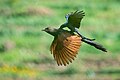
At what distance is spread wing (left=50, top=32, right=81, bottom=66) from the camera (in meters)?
2.54

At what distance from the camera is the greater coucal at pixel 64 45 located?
2.54 metres

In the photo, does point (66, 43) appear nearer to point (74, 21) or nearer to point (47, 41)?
point (74, 21)

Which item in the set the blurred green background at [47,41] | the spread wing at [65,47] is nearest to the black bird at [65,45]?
the spread wing at [65,47]

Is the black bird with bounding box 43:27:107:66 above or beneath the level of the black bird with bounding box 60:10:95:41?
beneath

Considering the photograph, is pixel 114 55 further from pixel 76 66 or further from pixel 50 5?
pixel 50 5

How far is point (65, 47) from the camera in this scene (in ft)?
8.66

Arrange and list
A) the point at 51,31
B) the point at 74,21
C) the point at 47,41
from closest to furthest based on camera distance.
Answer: the point at 51,31
the point at 74,21
the point at 47,41

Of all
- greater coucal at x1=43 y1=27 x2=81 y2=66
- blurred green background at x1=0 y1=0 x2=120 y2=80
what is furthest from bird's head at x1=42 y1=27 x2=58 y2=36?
blurred green background at x1=0 y1=0 x2=120 y2=80

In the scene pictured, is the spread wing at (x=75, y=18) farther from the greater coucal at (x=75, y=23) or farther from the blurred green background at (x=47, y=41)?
the blurred green background at (x=47, y=41)

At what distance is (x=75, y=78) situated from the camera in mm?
14023

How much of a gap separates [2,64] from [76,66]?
6.10 feet

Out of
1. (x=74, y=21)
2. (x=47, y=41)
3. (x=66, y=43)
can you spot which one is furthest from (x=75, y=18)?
(x=47, y=41)

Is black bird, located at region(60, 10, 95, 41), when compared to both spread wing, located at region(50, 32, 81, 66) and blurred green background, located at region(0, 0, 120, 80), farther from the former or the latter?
blurred green background, located at region(0, 0, 120, 80)

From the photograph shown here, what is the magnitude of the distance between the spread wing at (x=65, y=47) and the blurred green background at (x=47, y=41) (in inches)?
410
